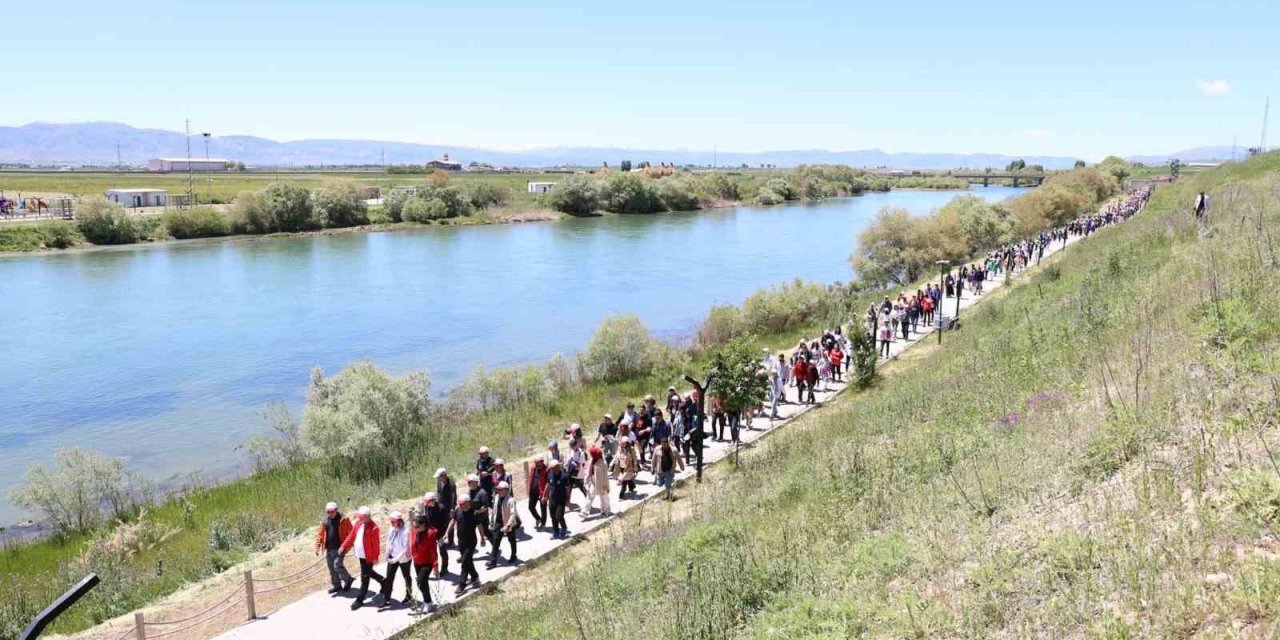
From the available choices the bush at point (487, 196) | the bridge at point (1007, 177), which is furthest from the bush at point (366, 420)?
the bridge at point (1007, 177)

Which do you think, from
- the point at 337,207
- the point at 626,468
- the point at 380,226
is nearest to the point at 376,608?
the point at 626,468

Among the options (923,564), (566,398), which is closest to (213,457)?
(566,398)

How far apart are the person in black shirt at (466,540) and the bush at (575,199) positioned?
3291 inches

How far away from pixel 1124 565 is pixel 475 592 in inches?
285

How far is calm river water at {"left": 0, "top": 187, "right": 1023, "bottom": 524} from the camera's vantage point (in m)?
25.7

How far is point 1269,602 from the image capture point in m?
4.95

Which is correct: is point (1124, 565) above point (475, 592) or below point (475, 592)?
above

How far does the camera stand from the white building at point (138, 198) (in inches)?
3157

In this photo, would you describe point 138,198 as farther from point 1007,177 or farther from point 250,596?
point 1007,177

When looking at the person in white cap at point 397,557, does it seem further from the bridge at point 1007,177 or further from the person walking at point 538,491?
the bridge at point 1007,177

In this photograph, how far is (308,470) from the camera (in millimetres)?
18688

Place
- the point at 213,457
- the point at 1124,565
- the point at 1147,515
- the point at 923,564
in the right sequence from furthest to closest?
the point at 213,457, the point at 923,564, the point at 1147,515, the point at 1124,565

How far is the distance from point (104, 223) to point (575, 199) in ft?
146

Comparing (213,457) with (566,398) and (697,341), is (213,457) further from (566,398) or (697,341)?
(697,341)
